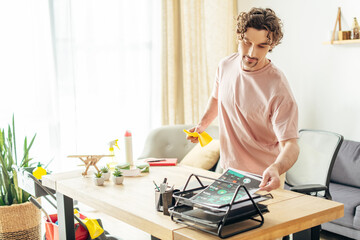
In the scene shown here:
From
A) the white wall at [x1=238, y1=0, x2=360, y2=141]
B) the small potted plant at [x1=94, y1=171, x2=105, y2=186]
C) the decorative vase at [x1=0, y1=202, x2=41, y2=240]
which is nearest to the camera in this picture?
the small potted plant at [x1=94, y1=171, x2=105, y2=186]

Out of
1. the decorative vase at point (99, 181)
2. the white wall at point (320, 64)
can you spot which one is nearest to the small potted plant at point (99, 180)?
the decorative vase at point (99, 181)

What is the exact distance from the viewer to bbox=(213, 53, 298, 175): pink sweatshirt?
75.0 inches

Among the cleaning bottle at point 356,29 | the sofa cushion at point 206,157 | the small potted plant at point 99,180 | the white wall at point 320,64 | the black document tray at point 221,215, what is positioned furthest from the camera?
the white wall at point 320,64

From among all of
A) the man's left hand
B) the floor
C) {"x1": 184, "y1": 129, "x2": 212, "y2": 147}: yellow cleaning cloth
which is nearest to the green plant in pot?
the floor

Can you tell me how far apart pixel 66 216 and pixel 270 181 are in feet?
3.67

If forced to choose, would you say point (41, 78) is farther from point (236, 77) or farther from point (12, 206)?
point (236, 77)

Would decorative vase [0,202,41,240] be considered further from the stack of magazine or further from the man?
the stack of magazine

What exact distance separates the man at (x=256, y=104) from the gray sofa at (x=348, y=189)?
1.43 metres

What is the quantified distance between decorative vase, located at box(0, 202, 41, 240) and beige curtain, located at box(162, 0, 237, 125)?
67.4 inches

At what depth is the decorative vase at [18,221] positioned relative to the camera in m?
3.13

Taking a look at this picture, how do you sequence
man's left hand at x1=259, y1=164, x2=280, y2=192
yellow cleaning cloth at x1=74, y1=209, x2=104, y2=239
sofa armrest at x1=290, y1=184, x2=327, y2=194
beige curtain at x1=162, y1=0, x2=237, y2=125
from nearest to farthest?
Answer: man's left hand at x1=259, y1=164, x2=280, y2=192 < yellow cleaning cloth at x1=74, y1=209, x2=104, y2=239 < sofa armrest at x1=290, y1=184, x2=327, y2=194 < beige curtain at x1=162, y1=0, x2=237, y2=125

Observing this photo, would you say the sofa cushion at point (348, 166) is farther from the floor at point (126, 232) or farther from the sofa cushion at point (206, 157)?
the sofa cushion at point (206, 157)

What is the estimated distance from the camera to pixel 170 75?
4.50 meters

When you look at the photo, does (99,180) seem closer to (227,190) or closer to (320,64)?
(227,190)
